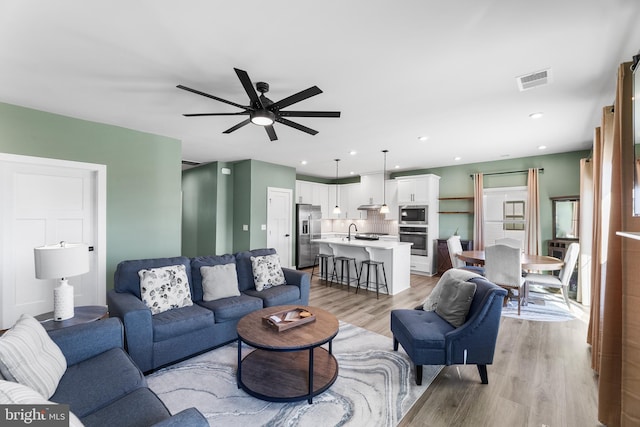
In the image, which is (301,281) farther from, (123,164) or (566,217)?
(566,217)

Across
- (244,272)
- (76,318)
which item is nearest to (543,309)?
(244,272)

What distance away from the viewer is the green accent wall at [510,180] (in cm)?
530

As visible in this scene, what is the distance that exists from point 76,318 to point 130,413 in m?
1.46

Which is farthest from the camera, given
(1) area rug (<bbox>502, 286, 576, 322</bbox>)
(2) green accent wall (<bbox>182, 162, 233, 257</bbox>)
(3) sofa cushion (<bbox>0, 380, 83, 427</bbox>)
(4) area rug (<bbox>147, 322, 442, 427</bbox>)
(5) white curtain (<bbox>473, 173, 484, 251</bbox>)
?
(2) green accent wall (<bbox>182, 162, 233, 257</bbox>)

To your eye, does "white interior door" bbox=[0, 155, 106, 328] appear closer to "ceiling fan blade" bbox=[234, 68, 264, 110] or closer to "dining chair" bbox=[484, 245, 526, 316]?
"ceiling fan blade" bbox=[234, 68, 264, 110]

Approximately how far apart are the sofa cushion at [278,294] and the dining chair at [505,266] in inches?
114

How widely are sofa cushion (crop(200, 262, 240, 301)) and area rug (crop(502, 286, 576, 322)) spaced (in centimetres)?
381

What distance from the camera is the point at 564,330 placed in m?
3.47

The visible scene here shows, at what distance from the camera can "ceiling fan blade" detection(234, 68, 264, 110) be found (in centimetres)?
200

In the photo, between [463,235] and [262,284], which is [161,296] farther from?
[463,235]

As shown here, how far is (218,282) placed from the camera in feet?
10.5

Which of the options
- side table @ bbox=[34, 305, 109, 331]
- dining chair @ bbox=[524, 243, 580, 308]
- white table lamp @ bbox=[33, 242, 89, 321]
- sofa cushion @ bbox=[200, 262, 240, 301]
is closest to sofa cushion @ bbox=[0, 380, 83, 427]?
side table @ bbox=[34, 305, 109, 331]

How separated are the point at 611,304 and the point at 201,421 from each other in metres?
2.63

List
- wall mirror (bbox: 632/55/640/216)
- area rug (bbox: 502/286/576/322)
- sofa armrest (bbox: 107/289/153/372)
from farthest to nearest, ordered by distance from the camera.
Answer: area rug (bbox: 502/286/576/322) → sofa armrest (bbox: 107/289/153/372) → wall mirror (bbox: 632/55/640/216)
